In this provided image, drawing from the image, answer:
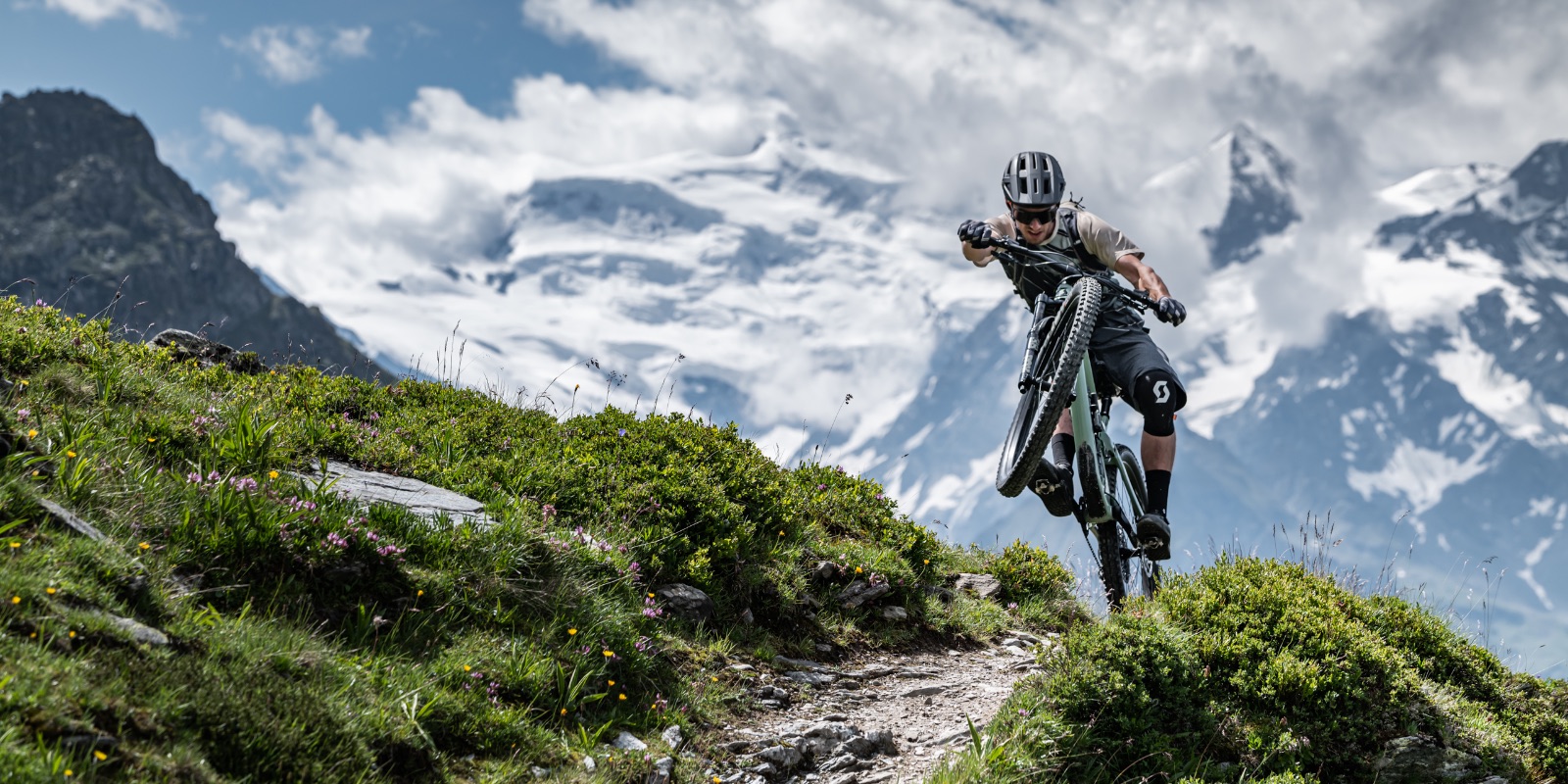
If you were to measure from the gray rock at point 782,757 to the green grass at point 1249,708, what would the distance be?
896 mm

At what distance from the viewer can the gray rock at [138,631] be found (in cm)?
402

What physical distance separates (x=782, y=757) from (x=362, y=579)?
2.54 metres

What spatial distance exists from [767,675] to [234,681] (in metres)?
3.46

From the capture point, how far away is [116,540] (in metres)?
4.55

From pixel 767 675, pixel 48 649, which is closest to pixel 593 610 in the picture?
pixel 767 675

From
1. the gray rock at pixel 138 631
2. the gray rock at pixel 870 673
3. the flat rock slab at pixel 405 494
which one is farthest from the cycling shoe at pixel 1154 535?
the gray rock at pixel 138 631

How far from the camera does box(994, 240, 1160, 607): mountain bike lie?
303 inches

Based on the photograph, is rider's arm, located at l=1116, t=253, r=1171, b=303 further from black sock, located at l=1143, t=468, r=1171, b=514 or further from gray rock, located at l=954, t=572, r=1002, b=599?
gray rock, located at l=954, t=572, r=1002, b=599

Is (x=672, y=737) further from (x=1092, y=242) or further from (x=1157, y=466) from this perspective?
(x=1092, y=242)

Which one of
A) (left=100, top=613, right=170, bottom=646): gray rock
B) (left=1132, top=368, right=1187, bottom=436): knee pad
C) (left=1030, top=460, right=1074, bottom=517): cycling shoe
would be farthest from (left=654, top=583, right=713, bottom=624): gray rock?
(left=1132, top=368, right=1187, bottom=436): knee pad

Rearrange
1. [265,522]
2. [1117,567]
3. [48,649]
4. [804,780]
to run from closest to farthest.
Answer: [48,649]
[265,522]
[804,780]
[1117,567]

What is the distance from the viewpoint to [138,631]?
13.4ft

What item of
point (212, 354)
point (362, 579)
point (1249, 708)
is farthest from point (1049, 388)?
point (212, 354)

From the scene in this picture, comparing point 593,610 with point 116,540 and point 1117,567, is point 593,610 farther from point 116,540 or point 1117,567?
point 1117,567
